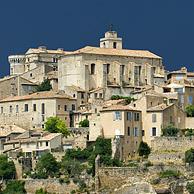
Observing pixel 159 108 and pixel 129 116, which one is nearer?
pixel 129 116

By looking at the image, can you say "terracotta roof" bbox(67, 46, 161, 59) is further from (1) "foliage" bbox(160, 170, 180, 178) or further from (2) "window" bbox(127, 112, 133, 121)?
(1) "foliage" bbox(160, 170, 180, 178)

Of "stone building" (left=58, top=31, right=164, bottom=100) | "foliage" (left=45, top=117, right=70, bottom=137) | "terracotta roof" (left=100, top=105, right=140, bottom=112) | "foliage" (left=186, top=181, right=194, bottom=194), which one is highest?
"stone building" (left=58, top=31, right=164, bottom=100)

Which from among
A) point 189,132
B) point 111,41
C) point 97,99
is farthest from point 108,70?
point 189,132

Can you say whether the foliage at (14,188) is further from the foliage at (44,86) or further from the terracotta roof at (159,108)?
the foliage at (44,86)

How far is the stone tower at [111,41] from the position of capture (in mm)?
96375

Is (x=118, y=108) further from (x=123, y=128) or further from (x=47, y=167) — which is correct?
(x=47, y=167)

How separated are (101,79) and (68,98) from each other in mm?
4904

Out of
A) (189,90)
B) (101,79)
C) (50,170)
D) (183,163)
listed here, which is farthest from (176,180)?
(101,79)

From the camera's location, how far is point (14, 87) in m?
90.7

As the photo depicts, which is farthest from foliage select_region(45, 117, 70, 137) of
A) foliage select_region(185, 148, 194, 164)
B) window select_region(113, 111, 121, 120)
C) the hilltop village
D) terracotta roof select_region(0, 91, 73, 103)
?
foliage select_region(185, 148, 194, 164)

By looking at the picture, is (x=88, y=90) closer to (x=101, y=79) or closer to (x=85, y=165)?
(x=101, y=79)

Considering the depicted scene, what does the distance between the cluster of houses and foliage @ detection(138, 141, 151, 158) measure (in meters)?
0.36

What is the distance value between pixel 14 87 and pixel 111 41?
9889mm

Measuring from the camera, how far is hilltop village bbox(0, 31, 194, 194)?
7038cm
